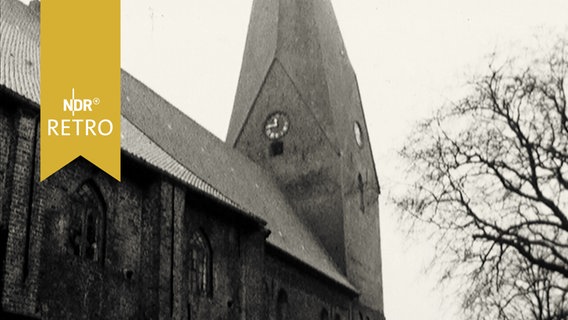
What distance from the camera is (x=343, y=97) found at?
3491 cm

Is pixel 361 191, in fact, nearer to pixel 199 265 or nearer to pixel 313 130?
pixel 313 130

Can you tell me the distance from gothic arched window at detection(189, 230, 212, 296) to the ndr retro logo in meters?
6.36

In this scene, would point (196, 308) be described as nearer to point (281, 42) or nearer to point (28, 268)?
point (28, 268)

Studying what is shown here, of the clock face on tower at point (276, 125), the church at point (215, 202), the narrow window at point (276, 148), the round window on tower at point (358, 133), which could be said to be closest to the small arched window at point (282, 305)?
the church at point (215, 202)

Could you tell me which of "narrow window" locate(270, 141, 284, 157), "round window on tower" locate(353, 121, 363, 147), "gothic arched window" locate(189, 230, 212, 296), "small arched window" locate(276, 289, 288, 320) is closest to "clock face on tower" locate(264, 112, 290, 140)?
"narrow window" locate(270, 141, 284, 157)

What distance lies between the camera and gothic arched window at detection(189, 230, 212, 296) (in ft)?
63.9

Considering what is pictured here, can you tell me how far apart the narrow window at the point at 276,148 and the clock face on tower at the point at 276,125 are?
0.27m

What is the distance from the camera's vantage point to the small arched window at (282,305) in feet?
81.2

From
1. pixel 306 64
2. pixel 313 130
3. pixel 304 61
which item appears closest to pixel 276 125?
pixel 313 130

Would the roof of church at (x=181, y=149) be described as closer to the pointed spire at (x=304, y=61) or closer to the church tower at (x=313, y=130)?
the church tower at (x=313, y=130)

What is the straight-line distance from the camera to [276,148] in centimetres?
3319

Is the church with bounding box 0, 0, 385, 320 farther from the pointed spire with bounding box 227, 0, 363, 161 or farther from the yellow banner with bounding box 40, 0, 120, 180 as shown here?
the yellow banner with bounding box 40, 0, 120, 180

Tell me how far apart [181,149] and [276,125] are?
9.32 meters

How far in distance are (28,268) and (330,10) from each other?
25.5 m
